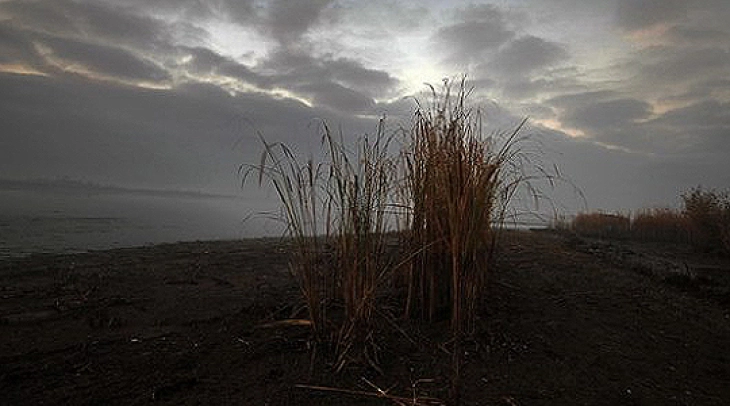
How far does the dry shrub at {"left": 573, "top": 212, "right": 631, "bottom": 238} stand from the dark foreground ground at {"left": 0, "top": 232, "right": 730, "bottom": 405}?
8.22 metres

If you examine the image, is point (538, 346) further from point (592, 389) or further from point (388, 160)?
point (388, 160)

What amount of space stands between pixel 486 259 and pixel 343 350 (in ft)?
3.63

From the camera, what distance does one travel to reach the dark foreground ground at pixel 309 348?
1.76 metres

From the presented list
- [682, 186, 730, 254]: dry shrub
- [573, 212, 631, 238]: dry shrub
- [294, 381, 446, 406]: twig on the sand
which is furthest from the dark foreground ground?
[573, 212, 631, 238]: dry shrub

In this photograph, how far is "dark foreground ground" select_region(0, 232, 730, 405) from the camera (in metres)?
1.76

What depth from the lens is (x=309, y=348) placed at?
6.63 feet

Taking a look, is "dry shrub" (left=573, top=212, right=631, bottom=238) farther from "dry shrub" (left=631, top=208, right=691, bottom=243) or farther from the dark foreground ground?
the dark foreground ground

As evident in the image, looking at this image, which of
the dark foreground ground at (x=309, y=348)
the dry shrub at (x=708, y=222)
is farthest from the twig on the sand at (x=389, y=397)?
the dry shrub at (x=708, y=222)

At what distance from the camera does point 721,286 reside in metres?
4.42

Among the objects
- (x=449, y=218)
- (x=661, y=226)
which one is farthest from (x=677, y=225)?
(x=449, y=218)

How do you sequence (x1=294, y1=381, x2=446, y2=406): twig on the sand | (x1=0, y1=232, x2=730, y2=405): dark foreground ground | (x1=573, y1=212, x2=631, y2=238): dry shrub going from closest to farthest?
(x1=294, y1=381, x2=446, y2=406): twig on the sand < (x1=0, y1=232, x2=730, y2=405): dark foreground ground < (x1=573, y1=212, x2=631, y2=238): dry shrub

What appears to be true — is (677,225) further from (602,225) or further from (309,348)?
(309,348)

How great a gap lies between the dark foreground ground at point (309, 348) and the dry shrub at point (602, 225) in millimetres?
8223

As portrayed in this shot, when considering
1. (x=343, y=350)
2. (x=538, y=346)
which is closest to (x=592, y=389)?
(x=538, y=346)
